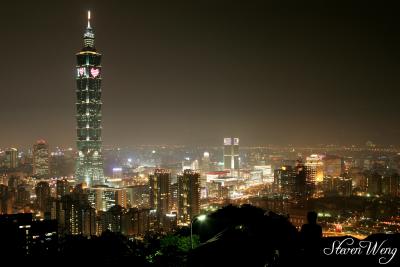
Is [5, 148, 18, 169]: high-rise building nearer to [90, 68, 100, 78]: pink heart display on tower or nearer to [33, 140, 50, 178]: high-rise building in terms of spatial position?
[33, 140, 50, 178]: high-rise building

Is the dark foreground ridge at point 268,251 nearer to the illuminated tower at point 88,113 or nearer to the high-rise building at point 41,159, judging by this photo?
the illuminated tower at point 88,113

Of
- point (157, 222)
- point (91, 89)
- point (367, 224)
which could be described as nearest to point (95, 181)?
point (91, 89)

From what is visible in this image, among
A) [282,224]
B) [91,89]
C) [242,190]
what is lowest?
[242,190]

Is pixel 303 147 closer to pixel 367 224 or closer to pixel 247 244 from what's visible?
pixel 367 224

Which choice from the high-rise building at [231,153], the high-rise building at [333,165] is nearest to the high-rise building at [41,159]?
the high-rise building at [231,153]

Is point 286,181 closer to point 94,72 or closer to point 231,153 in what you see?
point 94,72
